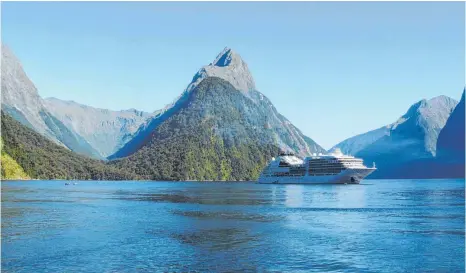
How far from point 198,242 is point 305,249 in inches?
517

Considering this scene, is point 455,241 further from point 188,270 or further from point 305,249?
point 188,270

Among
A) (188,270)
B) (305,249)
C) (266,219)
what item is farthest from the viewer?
(266,219)

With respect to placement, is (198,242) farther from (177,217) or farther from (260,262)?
(177,217)

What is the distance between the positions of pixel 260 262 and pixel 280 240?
14695mm

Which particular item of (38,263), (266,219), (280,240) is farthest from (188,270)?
(266,219)

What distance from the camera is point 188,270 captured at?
4734 cm

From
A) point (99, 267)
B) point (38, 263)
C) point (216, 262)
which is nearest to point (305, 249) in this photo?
point (216, 262)

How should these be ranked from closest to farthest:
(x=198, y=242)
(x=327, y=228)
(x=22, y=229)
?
(x=198, y=242), (x=22, y=229), (x=327, y=228)

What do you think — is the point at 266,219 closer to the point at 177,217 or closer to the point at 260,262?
the point at 177,217

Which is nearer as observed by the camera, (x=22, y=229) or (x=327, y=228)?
(x=22, y=229)

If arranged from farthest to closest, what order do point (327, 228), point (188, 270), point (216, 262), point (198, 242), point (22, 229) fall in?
point (327, 228) < point (22, 229) < point (198, 242) < point (216, 262) < point (188, 270)

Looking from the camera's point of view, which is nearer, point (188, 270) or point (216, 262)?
point (188, 270)

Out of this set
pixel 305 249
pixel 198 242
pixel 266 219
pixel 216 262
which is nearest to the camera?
pixel 216 262

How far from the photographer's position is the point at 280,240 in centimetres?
6556
